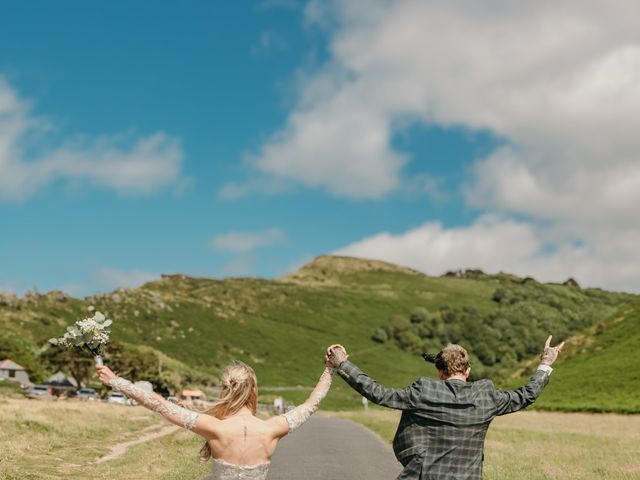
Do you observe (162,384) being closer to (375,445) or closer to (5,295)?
(5,295)

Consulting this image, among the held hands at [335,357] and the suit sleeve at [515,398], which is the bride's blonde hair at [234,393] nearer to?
the held hands at [335,357]

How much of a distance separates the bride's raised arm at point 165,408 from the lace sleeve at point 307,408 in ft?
2.14

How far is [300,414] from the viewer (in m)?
5.96

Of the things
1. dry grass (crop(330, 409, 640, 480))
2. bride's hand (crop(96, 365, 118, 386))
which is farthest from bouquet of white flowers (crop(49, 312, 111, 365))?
dry grass (crop(330, 409, 640, 480))

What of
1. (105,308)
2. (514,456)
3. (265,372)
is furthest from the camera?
(105,308)

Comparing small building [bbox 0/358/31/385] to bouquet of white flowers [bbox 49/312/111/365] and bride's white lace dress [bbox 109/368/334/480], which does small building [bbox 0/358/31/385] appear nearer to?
bouquet of white flowers [bbox 49/312/111/365]

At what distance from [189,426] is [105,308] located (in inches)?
6345

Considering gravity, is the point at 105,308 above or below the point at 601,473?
above

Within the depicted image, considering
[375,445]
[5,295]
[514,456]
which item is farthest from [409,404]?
[5,295]

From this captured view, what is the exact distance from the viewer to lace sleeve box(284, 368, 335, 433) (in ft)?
19.4

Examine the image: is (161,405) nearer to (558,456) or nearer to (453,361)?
(453,361)

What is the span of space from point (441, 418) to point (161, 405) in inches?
83.0

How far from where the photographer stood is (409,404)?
608cm

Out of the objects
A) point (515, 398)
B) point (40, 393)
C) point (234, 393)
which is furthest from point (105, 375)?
point (40, 393)
